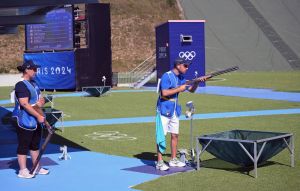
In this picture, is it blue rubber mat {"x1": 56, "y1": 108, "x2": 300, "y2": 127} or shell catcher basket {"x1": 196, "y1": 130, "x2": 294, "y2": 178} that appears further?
blue rubber mat {"x1": 56, "y1": 108, "x2": 300, "y2": 127}

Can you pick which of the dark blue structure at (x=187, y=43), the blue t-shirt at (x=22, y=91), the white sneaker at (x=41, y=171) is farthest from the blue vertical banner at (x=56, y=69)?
the blue t-shirt at (x=22, y=91)

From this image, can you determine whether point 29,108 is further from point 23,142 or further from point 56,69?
point 56,69

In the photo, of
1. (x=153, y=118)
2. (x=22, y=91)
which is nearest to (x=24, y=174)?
(x=22, y=91)

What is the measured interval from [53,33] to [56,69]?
2408 mm

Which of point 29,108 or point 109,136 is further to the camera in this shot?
point 109,136

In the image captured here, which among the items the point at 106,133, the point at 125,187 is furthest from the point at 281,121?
the point at 125,187

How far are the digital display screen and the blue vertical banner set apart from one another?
18.8 inches

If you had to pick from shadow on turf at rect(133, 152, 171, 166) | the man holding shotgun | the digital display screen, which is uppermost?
the digital display screen

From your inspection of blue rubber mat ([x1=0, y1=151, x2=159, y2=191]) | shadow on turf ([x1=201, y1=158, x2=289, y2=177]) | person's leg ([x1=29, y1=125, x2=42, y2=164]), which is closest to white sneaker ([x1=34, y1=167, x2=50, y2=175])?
blue rubber mat ([x1=0, y1=151, x2=159, y2=191])

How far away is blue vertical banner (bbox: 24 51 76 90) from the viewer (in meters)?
37.1

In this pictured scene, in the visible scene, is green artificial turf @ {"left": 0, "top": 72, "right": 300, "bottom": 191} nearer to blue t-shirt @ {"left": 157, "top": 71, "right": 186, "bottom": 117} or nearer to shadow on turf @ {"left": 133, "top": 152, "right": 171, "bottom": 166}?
shadow on turf @ {"left": 133, "top": 152, "right": 171, "bottom": 166}

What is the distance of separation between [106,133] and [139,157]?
404 cm

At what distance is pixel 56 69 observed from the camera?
125 ft

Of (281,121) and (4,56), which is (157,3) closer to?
(4,56)
